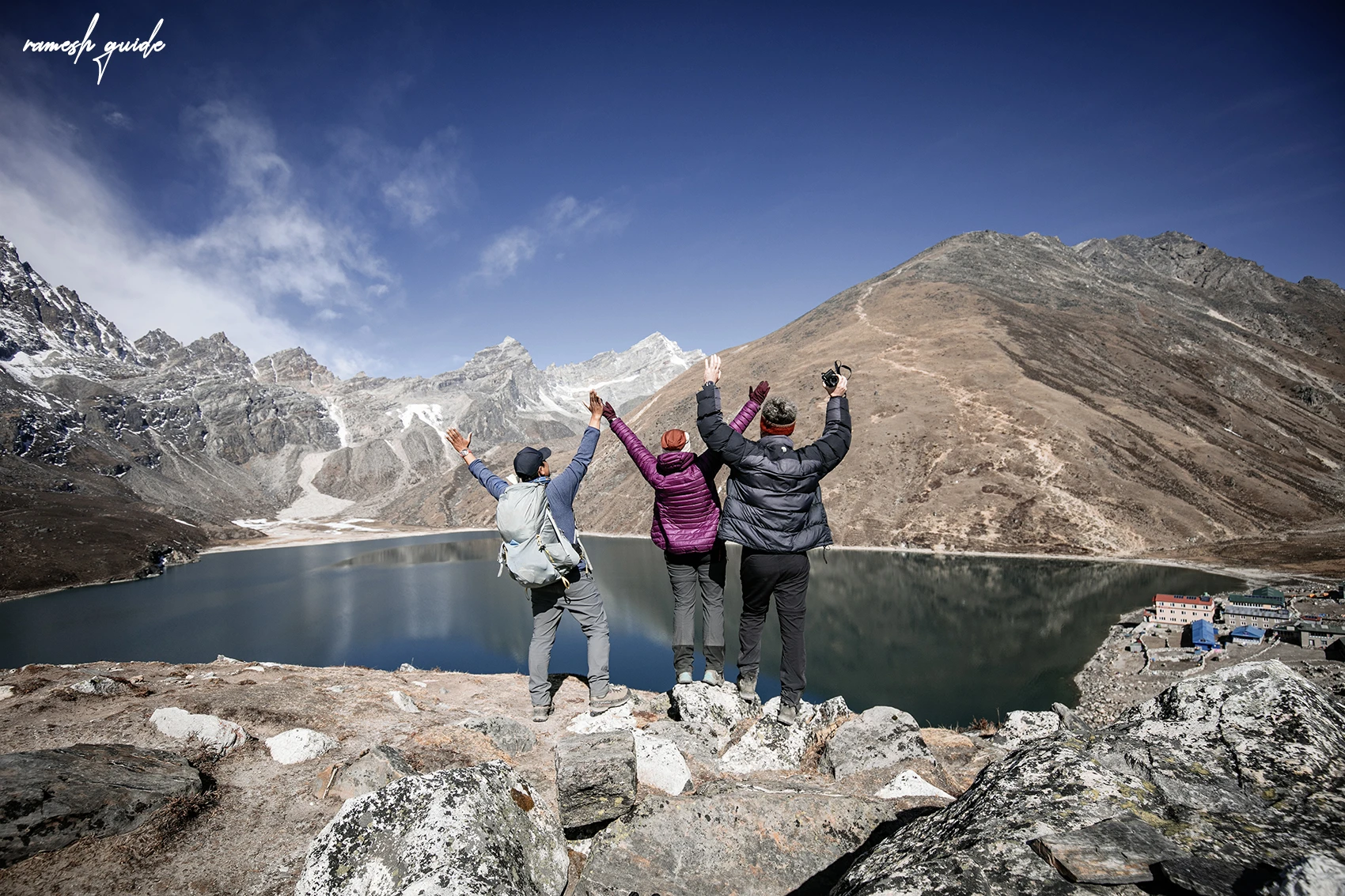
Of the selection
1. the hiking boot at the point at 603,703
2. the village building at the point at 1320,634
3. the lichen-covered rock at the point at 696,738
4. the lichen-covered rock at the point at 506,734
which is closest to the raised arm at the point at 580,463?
the hiking boot at the point at 603,703

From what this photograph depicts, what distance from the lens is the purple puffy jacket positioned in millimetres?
6688

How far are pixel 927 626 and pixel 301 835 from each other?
139 feet

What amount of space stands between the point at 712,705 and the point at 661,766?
5.64 feet

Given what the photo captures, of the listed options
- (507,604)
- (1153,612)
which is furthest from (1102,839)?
(507,604)

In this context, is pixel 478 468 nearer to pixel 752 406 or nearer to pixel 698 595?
pixel 698 595

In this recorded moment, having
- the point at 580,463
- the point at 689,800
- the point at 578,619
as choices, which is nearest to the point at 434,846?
the point at 689,800

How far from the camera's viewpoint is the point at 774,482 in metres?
5.81

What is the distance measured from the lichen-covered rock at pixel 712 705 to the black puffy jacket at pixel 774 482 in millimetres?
1893

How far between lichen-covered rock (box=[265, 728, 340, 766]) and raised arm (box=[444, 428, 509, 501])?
3.02 m

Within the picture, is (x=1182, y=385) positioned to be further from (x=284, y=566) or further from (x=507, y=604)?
(x=284, y=566)

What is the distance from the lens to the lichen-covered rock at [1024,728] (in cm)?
655

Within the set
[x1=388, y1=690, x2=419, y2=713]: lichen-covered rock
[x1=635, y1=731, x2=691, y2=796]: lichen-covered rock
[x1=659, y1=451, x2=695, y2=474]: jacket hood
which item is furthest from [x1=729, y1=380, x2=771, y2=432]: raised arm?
[x1=388, y1=690, x2=419, y2=713]: lichen-covered rock

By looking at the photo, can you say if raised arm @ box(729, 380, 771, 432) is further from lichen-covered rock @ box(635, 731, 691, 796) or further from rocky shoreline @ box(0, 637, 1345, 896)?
lichen-covered rock @ box(635, 731, 691, 796)

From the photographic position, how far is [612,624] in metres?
41.8
